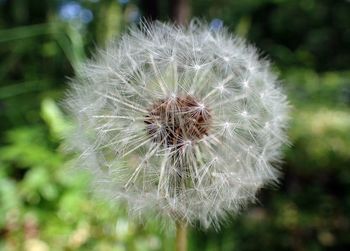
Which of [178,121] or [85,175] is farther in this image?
[85,175]

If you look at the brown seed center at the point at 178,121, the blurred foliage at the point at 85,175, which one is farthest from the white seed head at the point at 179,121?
the blurred foliage at the point at 85,175

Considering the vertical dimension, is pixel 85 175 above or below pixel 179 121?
below

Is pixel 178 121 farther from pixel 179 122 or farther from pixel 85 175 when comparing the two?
pixel 85 175

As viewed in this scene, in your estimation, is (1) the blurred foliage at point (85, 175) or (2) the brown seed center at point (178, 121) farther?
(1) the blurred foliage at point (85, 175)

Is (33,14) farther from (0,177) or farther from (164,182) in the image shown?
(164,182)

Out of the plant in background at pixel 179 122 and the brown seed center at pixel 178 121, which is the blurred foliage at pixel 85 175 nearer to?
the plant in background at pixel 179 122

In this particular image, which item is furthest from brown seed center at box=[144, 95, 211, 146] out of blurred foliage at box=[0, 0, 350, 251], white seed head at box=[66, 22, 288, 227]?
blurred foliage at box=[0, 0, 350, 251]

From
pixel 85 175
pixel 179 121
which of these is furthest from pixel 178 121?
pixel 85 175

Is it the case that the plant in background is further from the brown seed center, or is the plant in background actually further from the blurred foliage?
the blurred foliage
